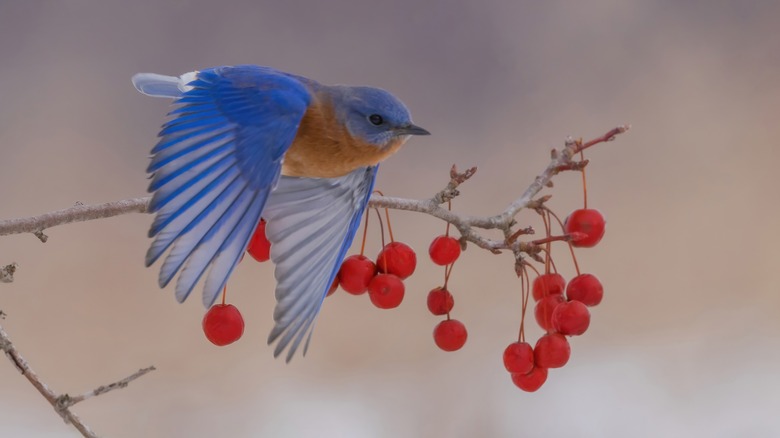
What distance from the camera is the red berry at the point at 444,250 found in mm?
1318

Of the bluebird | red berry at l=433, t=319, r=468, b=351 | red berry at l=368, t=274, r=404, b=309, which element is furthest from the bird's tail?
red berry at l=433, t=319, r=468, b=351

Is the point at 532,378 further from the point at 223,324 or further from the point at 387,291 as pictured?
the point at 223,324

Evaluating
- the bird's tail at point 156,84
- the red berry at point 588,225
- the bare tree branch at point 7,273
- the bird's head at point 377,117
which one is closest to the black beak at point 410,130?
the bird's head at point 377,117

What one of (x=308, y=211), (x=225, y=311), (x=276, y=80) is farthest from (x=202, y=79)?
(x=225, y=311)

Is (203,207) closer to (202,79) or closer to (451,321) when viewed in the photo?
(202,79)

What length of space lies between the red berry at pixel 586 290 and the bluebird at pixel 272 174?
324mm

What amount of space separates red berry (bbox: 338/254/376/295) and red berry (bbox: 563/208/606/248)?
33cm

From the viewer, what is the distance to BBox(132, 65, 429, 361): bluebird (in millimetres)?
1062

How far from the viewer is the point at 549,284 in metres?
1.32

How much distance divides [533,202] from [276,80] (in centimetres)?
46

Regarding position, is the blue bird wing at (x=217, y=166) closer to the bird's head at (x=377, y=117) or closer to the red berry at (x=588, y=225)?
the bird's head at (x=377, y=117)

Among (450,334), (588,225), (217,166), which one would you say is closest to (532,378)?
(450,334)

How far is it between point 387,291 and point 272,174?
0.28 meters

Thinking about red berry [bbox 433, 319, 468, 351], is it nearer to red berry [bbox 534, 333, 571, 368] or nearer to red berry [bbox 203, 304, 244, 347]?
red berry [bbox 534, 333, 571, 368]
